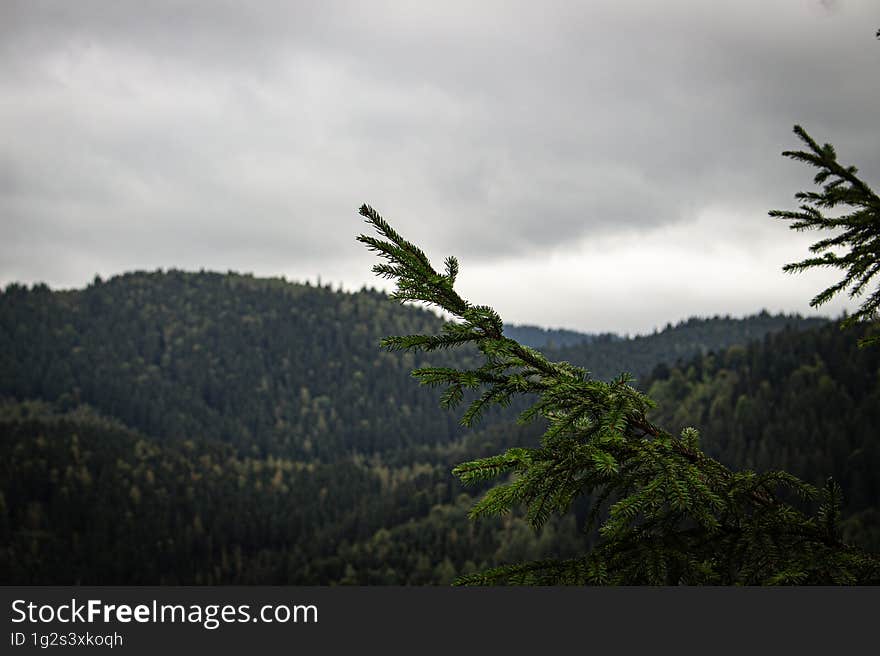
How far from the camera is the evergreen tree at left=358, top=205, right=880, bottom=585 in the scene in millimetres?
5781

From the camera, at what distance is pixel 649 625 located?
5418 mm

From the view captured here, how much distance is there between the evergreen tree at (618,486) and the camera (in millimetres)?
5781

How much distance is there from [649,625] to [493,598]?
139 centimetres

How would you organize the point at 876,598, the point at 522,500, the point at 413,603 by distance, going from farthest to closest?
the point at 522,500 → the point at 413,603 → the point at 876,598

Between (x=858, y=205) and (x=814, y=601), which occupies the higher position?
(x=858, y=205)

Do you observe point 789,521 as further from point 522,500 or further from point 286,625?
point 286,625

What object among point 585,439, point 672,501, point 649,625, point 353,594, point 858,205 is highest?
point 858,205

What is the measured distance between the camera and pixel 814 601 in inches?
211

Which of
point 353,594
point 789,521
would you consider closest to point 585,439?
point 789,521

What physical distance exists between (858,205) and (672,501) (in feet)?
16.9

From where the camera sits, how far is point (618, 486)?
259 inches

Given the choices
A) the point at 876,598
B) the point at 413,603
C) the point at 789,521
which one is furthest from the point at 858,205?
the point at 413,603

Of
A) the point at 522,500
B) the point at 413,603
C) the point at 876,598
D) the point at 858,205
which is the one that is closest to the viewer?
the point at 876,598

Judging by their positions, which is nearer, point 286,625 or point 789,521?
point 286,625
